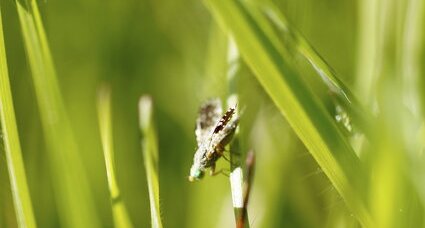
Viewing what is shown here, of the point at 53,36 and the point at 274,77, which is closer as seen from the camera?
the point at 274,77

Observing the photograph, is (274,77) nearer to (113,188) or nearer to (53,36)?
(113,188)

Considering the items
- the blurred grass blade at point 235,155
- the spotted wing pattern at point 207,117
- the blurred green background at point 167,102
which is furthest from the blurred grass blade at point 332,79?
the spotted wing pattern at point 207,117

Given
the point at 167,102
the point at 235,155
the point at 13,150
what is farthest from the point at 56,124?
the point at 167,102

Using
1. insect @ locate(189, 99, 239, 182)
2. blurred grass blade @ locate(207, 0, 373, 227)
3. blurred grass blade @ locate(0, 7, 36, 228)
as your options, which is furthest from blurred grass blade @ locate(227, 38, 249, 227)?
blurred grass blade @ locate(0, 7, 36, 228)

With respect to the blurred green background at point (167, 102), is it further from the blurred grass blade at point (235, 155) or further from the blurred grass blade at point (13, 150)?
the blurred grass blade at point (13, 150)

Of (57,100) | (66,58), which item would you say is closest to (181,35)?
(66,58)
